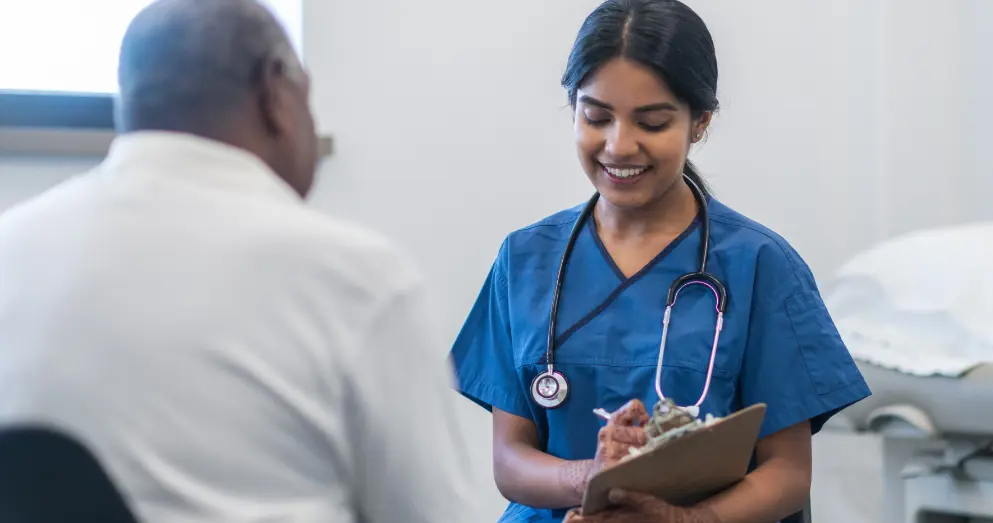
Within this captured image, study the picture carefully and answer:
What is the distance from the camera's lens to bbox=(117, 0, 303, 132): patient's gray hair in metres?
0.81

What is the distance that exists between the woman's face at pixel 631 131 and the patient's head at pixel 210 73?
56 centimetres

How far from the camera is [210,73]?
812mm

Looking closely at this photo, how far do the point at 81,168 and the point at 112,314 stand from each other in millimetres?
1097

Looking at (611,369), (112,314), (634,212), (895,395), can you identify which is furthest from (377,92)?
(112,314)

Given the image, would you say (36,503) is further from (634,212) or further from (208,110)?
(634,212)

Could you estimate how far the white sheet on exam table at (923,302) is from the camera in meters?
1.73

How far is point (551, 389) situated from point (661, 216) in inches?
11.3

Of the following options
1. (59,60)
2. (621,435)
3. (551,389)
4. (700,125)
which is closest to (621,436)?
(621,435)

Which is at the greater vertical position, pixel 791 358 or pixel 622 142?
pixel 622 142

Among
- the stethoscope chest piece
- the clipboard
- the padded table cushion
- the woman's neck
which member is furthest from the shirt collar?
the padded table cushion

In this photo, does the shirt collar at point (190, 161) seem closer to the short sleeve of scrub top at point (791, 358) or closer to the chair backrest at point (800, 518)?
the short sleeve of scrub top at point (791, 358)

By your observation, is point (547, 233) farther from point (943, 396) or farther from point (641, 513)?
point (943, 396)

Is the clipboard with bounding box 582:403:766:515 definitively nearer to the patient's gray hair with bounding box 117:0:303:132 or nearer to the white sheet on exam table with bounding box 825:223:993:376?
the patient's gray hair with bounding box 117:0:303:132

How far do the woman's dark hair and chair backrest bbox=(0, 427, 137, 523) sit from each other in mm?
874
